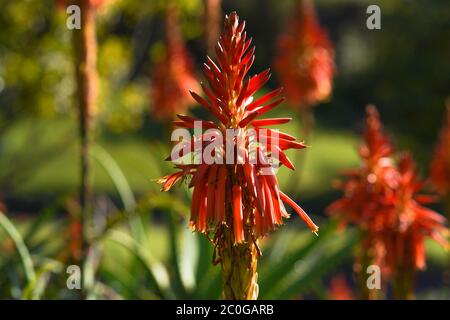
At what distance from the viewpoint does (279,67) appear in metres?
5.48

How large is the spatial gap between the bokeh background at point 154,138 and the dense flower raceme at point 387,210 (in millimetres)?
159

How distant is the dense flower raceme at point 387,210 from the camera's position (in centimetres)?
293

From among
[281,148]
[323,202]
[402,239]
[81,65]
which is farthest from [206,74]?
[323,202]

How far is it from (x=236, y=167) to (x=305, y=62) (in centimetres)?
356

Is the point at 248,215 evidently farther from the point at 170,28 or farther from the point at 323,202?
the point at 323,202

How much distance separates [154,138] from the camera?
11.6 meters

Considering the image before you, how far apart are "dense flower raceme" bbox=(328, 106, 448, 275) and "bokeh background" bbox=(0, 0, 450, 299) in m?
0.16

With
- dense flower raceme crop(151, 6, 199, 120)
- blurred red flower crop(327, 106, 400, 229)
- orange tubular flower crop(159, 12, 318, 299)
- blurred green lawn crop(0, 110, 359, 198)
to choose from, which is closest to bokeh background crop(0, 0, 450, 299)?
blurred green lawn crop(0, 110, 359, 198)

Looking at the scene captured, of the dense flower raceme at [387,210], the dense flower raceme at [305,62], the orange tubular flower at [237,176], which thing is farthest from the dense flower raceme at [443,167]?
the orange tubular flower at [237,176]

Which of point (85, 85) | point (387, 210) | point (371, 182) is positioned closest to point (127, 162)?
point (85, 85)

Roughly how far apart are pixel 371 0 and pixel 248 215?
63.4 ft

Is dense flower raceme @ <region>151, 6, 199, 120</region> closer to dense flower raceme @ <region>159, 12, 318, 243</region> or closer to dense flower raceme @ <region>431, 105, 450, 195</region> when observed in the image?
dense flower raceme @ <region>431, 105, 450, 195</region>

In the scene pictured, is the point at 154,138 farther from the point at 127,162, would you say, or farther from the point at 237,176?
the point at 237,176

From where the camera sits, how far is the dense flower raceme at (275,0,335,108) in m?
5.32
